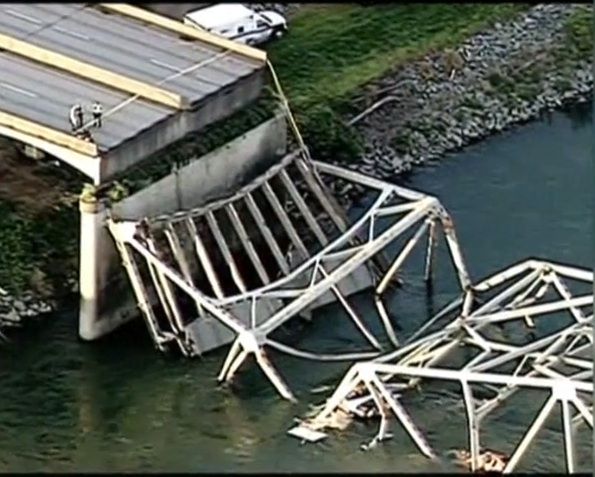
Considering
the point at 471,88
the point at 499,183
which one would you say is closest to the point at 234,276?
the point at 499,183

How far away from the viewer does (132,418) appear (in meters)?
25.4

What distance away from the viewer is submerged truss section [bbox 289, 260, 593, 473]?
24.2m

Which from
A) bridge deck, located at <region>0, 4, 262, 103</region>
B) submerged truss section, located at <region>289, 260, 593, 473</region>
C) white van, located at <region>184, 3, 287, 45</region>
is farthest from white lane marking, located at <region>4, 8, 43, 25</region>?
submerged truss section, located at <region>289, 260, 593, 473</region>

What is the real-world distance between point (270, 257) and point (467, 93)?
20.0ft

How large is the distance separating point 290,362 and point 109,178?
10.2 feet

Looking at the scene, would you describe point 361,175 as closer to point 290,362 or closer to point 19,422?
point 290,362

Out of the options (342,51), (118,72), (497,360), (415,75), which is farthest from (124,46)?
(497,360)

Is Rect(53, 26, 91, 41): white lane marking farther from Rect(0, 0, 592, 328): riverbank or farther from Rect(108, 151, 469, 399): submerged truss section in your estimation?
Rect(108, 151, 469, 399): submerged truss section

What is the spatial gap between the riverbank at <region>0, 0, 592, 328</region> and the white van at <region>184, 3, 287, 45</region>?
25 centimetres

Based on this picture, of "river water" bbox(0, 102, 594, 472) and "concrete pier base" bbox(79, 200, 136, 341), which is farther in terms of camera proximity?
"concrete pier base" bbox(79, 200, 136, 341)

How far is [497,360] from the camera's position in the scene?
25422 millimetres

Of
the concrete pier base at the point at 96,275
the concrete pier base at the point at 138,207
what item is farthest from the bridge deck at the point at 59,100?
the concrete pier base at the point at 96,275

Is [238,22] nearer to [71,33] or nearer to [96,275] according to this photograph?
[71,33]

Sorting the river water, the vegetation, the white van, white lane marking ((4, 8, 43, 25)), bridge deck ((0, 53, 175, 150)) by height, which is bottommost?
the river water
